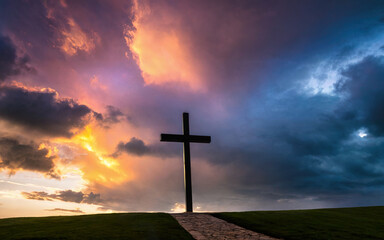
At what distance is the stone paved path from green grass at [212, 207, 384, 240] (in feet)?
2.38

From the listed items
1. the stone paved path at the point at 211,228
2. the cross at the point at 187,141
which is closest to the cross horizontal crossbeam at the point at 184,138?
the cross at the point at 187,141

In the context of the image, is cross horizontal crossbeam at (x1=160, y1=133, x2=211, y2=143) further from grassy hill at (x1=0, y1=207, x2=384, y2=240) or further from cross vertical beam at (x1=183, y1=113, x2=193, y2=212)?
grassy hill at (x1=0, y1=207, x2=384, y2=240)

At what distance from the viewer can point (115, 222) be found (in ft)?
45.4

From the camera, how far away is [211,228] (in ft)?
43.3

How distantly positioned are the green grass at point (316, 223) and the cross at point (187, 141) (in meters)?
2.40

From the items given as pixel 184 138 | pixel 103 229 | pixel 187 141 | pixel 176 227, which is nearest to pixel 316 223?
pixel 176 227

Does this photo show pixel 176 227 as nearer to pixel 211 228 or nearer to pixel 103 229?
pixel 211 228

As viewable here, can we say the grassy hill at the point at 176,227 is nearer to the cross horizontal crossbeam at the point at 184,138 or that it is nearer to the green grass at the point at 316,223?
the green grass at the point at 316,223

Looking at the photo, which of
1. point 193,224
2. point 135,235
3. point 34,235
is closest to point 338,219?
point 193,224

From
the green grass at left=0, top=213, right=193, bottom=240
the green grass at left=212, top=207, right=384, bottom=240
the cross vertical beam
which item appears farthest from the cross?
the green grass at left=0, top=213, right=193, bottom=240

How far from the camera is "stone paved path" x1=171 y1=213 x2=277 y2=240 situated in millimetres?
11656

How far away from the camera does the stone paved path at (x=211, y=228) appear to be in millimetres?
11656

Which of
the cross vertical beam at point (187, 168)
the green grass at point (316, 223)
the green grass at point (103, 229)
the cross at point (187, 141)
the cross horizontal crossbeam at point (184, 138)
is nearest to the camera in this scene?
the green grass at point (103, 229)

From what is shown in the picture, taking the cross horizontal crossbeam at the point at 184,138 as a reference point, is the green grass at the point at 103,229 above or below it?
below
